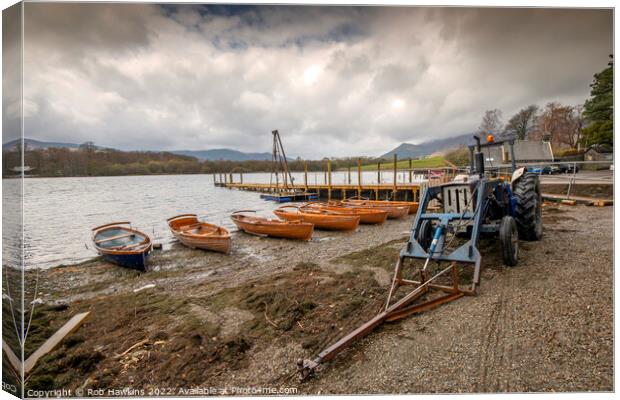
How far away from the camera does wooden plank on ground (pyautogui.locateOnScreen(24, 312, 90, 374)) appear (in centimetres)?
251

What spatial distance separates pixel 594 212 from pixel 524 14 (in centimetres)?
800

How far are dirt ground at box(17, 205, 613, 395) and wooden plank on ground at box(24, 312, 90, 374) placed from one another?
0.07 metres

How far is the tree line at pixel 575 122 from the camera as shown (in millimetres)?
2941

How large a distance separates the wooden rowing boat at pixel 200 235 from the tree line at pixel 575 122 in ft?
21.5

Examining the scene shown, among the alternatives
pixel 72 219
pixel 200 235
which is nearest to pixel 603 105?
pixel 200 235

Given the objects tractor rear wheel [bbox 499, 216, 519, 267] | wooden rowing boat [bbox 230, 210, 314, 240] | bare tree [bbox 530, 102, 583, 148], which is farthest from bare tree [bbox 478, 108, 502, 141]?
wooden rowing boat [bbox 230, 210, 314, 240]

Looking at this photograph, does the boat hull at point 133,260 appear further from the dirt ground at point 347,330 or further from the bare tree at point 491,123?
the bare tree at point 491,123

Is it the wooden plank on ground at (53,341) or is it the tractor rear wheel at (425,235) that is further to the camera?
the tractor rear wheel at (425,235)

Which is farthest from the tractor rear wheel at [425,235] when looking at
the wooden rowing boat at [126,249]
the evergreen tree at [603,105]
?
the wooden rowing boat at [126,249]

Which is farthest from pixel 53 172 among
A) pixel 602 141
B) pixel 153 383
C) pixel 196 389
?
pixel 602 141

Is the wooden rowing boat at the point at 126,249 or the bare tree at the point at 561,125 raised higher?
the bare tree at the point at 561,125

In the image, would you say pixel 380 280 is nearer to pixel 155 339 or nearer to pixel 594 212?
pixel 155 339

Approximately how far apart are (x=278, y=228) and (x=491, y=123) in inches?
254

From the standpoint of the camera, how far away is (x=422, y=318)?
9.97ft
